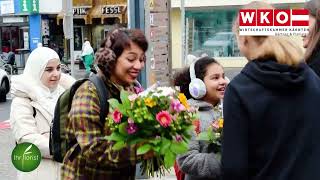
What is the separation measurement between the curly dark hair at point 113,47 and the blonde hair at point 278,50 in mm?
618

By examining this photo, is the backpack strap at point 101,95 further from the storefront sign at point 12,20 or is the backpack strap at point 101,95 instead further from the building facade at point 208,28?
the storefront sign at point 12,20

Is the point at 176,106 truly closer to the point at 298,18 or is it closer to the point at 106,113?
the point at 106,113

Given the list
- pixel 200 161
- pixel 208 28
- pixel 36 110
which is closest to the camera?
pixel 200 161

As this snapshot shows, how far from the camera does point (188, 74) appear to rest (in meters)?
3.44

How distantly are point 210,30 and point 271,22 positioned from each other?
28.3 m

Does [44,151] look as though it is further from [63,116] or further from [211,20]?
[211,20]

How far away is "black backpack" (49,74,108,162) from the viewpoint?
2.61 metres

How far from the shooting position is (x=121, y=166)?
8.28 feet

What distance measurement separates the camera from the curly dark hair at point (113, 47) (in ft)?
8.73

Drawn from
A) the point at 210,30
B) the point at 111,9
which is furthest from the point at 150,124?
the point at 111,9

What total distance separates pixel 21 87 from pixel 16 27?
32.2m

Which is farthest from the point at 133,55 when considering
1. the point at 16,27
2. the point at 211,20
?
the point at 16,27

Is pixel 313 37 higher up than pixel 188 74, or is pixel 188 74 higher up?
pixel 313 37

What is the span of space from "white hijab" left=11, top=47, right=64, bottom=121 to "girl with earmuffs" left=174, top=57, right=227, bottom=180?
96 cm
